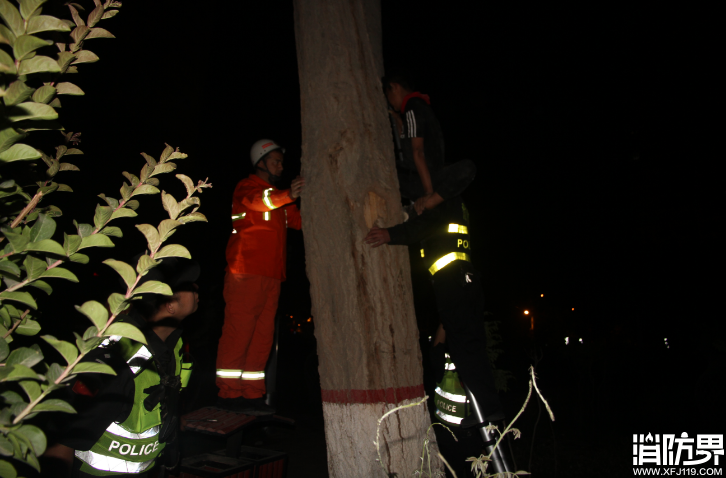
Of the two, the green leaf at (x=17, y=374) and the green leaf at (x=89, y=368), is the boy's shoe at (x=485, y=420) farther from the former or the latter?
the green leaf at (x=17, y=374)

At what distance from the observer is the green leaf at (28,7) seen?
2.56 ft

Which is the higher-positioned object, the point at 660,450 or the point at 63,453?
the point at 63,453

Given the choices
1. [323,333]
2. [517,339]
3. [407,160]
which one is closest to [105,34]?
[323,333]

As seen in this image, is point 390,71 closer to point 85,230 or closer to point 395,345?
point 395,345

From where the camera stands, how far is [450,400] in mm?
3412

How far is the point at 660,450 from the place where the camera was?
5.43 meters

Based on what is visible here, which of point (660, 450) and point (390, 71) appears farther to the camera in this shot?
point (660, 450)

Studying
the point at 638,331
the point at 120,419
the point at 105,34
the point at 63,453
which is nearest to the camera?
the point at 105,34

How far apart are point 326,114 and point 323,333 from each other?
1039 millimetres

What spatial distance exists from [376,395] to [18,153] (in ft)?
5.03

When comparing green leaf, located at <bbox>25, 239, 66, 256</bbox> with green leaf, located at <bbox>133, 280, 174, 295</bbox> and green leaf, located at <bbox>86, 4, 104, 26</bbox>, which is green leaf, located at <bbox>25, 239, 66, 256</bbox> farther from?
green leaf, located at <bbox>86, 4, 104, 26</bbox>

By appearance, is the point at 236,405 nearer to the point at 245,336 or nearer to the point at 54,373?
the point at 245,336

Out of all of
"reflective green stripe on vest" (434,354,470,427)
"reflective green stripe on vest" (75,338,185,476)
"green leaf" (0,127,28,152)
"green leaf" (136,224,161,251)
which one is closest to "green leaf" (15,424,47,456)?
"green leaf" (136,224,161,251)

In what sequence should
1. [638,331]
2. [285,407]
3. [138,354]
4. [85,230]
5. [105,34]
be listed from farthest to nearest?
[638,331] → [285,407] → [138,354] → [105,34] → [85,230]
